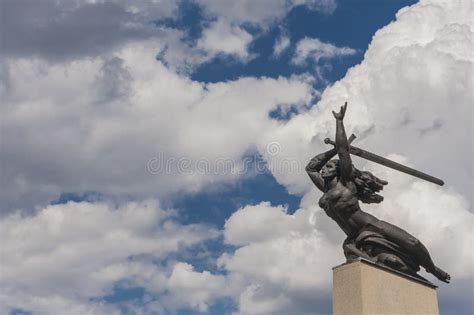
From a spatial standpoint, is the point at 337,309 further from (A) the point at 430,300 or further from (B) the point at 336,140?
(B) the point at 336,140

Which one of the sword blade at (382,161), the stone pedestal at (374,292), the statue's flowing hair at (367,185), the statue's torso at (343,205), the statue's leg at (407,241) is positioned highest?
the sword blade at (382,161)

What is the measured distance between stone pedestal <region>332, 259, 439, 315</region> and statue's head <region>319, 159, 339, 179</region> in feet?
8.22

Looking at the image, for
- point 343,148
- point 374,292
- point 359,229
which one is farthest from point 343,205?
point 374,292

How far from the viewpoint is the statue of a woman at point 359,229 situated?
17703 millimetres

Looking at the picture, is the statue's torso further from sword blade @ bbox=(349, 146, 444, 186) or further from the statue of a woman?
sword blade @ bbox=(349, 146, 444, 186)

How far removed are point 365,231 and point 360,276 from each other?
159 cm

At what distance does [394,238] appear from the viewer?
58.2 feet

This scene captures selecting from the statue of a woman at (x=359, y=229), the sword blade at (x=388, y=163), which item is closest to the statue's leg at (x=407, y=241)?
the statue of a woman at (x=359, y=229)

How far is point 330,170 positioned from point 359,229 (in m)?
1.77

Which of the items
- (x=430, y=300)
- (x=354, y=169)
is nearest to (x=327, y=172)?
(x=354, y=169)

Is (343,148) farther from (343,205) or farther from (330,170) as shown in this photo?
(343,205)

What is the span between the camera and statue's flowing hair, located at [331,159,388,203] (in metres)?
18.3

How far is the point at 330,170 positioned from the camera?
18312 mm

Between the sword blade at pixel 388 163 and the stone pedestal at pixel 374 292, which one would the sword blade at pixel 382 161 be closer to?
the sword blade at pixel 388 163
